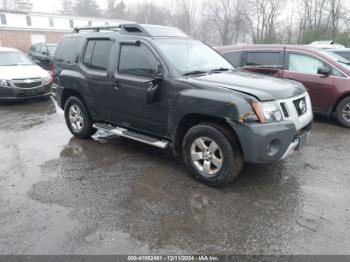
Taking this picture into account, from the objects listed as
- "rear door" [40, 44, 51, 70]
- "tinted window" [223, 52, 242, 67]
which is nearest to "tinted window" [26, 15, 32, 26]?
"rear door" [40, 44, 51, 70]

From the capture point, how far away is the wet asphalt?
289 cm

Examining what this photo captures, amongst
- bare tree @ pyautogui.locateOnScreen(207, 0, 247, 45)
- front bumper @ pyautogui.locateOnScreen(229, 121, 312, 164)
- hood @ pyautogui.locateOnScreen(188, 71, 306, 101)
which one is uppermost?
bare tree @ pyautogui.locateOnScreen(207, 0, 247, 45)

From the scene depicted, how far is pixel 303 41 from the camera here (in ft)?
92.7

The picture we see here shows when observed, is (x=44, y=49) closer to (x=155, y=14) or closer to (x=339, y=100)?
(x=339, y=100)

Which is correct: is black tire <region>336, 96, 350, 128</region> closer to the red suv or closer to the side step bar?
the red suv

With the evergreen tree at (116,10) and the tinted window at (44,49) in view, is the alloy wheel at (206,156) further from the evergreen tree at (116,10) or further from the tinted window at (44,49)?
the evergreen tree at (116,10)

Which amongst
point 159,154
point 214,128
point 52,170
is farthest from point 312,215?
point 52,170

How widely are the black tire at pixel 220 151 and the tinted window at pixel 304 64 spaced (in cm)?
411

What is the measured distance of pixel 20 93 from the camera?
8789 mm

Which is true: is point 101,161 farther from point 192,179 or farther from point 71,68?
point 71,68

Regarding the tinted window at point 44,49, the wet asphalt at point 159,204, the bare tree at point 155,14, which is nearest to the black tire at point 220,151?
the wet asphalt at point 159,204

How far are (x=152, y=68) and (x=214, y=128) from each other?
4.23 feet

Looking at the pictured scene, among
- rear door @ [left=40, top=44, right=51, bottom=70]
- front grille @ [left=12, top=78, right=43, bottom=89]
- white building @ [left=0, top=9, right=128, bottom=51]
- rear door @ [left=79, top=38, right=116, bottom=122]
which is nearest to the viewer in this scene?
rear door @ [left=79, top=38, right=116, bottom=122]

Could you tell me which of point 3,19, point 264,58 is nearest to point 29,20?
point 3,19
